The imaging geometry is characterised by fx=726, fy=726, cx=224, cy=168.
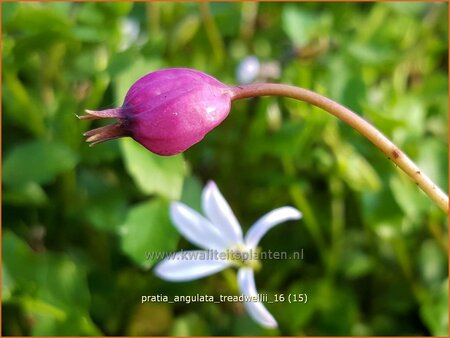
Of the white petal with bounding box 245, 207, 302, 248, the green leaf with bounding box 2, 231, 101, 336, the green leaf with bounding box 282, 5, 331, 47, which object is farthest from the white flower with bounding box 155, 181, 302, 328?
the green leaf with bounding box 282, 5, 331, 47

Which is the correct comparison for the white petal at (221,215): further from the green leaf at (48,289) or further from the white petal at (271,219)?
the green leaf at (48,289)

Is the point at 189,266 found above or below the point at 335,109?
below

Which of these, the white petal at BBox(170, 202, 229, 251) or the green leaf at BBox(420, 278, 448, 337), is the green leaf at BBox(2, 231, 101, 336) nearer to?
the white petal at BBox(170, 202, 229, 251)

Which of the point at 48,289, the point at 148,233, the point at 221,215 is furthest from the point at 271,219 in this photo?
the point at 48,289

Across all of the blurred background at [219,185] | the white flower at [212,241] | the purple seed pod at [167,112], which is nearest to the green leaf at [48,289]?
the blurred background at [219,185]

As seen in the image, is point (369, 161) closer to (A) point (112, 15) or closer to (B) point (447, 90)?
(B) point (447, 90)

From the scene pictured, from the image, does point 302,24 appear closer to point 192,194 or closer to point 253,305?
point 192,194
